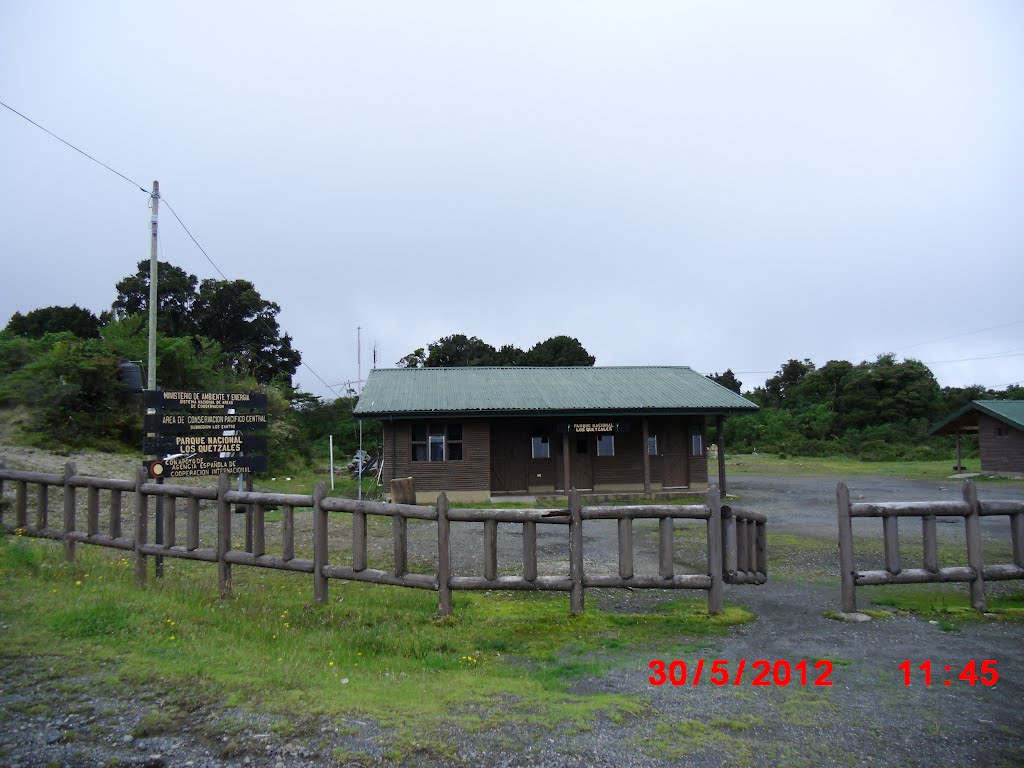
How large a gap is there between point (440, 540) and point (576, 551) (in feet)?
4.48

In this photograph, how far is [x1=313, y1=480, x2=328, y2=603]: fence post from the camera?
23.7 feet

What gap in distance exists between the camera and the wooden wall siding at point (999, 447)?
29.2 m

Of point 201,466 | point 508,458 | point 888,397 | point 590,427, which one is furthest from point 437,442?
point 888,397

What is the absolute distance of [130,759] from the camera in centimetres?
372

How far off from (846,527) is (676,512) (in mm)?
1766

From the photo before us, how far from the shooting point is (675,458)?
24.8 metres

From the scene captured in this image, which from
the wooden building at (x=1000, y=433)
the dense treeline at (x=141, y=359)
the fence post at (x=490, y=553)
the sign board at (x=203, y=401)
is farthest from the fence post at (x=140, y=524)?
the wooden building at (x=1000, y=433)

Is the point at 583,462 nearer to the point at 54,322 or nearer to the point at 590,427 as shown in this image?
the point at 590,427

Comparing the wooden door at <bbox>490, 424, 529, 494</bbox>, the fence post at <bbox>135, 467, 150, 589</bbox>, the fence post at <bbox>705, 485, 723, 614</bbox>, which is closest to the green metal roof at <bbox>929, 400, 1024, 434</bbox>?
the wooden door at <bbox>490, 424, 529, 494</bbox>

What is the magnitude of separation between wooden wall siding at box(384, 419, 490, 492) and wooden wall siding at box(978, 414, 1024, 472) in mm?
22717

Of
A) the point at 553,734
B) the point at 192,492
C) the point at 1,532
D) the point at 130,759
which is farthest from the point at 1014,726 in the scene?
the point at 1,532

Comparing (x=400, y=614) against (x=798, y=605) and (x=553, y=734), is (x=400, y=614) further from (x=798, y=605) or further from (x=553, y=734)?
(x=798, y=605)
